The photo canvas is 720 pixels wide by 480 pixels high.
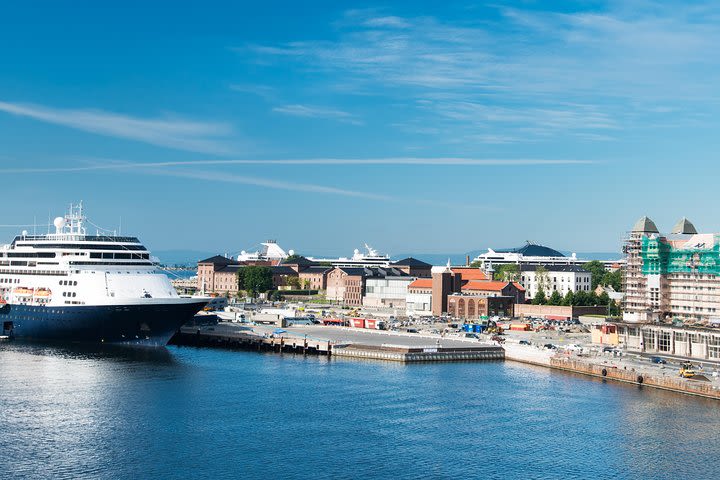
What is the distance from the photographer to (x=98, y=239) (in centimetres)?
7131

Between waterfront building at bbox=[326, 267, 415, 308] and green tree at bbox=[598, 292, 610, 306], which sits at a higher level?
waterfront building at bbox=[326, 267, 415, 308]

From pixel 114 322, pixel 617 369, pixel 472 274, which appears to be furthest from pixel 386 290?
pixel 617 369

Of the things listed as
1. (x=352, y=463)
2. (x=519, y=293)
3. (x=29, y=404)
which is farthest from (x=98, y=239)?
(x=519, y=293)

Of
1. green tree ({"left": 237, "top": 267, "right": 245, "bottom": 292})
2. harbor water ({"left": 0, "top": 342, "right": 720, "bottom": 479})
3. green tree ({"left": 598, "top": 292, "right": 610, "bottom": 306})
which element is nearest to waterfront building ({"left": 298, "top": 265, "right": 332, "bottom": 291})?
green tree ({"left": 237, "top": 267, "right": 245, "bottom": 292})

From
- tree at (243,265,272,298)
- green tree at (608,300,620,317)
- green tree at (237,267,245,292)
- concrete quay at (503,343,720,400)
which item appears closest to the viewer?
concrete quay at (503,343,720,400)

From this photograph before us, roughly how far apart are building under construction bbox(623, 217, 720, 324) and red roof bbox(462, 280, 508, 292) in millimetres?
32208

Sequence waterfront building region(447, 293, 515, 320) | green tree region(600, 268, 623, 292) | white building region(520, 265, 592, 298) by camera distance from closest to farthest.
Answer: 1. waterfront building region(447, 293, 515, 320)
2. white building region(520, 265, 592, 298)
3. green tree region(600, 268, 623, 292)

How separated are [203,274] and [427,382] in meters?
110

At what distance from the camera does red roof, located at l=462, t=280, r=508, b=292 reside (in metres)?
109

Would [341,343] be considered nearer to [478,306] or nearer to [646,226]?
[646,226]

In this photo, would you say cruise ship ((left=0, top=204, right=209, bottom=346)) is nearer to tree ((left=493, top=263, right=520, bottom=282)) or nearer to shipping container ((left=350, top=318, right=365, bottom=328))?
shipping container ((left=350, top=318, right=365, bottom=328))

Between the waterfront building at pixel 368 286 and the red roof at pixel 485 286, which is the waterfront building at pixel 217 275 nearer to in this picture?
the waterfront building at pixel 368 286

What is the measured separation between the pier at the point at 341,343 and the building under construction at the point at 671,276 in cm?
1223

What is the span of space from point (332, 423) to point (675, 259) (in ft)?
129
